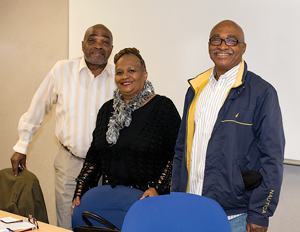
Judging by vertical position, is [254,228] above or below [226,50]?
below

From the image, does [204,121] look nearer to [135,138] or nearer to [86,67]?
[135,138]

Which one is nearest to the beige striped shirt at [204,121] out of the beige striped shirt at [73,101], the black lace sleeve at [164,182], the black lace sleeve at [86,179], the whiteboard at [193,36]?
the black lace sleeve at [164,182]

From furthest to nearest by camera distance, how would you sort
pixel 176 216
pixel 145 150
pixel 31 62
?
pixel 31 62
pixel 145 150
pixel 176 216

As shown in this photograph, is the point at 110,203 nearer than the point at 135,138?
Yes

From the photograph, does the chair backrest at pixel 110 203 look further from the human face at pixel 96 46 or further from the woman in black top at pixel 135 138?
the human face at pixel 96 46

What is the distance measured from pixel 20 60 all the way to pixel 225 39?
3.32 metres

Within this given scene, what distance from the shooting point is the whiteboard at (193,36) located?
2404 mm

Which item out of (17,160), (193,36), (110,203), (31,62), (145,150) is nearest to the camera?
(110,203)

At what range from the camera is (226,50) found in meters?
1.73

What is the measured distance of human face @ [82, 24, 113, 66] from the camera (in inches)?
101

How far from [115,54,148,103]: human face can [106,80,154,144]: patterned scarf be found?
5cm

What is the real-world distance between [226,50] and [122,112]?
0.80m

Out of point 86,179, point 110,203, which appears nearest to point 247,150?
point 110,203

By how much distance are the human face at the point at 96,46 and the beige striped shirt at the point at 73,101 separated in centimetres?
10
